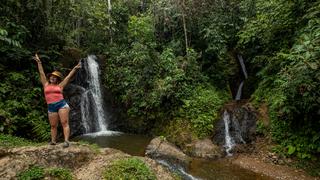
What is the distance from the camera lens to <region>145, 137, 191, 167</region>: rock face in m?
10.7

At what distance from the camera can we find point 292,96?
10.3 m

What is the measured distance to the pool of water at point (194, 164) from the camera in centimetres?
995

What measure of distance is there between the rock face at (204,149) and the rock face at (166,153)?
1.63 feet

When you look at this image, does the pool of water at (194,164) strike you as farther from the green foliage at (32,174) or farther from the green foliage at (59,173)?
the green foliage at (32,174)

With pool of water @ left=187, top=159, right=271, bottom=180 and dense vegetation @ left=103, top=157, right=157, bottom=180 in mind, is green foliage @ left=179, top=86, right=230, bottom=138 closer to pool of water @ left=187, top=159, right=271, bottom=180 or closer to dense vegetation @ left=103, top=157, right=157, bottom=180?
pool of water @ left=187, top=159, right=271, bottom=180

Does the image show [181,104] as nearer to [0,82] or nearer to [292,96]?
[292,96]

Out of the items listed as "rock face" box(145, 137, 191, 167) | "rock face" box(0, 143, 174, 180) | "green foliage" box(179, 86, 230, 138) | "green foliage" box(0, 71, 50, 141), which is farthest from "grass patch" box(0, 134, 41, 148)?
"green foliage" box(179, 86, 230, 138)

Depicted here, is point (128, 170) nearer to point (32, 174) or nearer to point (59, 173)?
point (59, 173)

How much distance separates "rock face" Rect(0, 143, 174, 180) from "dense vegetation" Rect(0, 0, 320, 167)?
328 cm

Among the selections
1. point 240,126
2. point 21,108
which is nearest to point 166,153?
point 240,126

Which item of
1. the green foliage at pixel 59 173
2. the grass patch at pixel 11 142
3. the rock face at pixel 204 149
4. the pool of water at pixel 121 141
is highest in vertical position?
the grass patch at pixel 11 142

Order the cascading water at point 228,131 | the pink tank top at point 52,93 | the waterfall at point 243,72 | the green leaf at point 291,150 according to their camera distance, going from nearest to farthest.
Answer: the pink tank top at point 52,93
the green leaf at point 291,150
the cascading water at point 228,131
the waterfall at point 243,72

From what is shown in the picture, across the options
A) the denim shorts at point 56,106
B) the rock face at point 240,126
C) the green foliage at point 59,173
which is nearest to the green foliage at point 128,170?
the green foliage at point 59,173

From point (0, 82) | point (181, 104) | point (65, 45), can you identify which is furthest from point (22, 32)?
point (181, 104)
